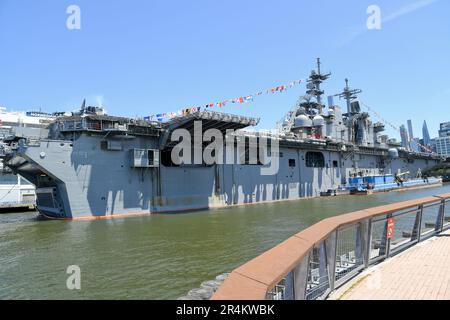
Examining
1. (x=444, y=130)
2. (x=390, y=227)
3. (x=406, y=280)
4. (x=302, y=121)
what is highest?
(x=444, y=130)

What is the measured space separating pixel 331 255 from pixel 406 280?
107 centimetres

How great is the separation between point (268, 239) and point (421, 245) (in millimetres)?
7312

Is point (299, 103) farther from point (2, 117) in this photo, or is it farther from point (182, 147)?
point (2, 117)

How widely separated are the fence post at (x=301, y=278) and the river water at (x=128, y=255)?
4.73m

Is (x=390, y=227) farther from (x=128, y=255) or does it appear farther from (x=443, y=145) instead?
(x=443, y=145)

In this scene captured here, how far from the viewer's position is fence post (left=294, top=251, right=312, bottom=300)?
10.3ft

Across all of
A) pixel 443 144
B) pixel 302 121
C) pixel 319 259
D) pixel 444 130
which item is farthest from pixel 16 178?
pixel 444 130

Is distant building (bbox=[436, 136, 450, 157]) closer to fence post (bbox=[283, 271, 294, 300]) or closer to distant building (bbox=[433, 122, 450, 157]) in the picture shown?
distant building (bbox=[433, 122, 450, 157])

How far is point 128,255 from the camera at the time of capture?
1119 cm

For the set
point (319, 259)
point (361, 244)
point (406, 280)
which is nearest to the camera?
point (319, 259)

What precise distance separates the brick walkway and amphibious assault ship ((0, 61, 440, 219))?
752 inches

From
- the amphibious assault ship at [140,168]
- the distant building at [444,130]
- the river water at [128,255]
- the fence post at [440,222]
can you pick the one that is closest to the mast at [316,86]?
the amphibious assault ship at [140,168]

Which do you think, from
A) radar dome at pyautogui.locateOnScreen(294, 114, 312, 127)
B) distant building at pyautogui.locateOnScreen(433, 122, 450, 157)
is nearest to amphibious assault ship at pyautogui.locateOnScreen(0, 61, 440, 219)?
radar dome at pyautogui.locateOnScreen(294, 114, 312, 127)
